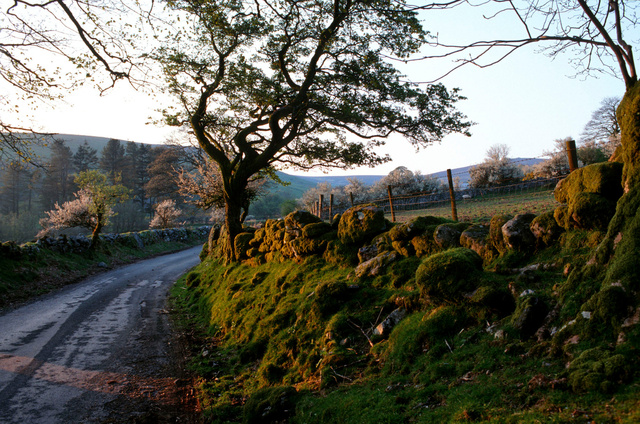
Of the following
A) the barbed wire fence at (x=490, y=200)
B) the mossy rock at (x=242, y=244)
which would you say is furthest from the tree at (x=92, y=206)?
the barbed wire fence at (x=490, y=200)

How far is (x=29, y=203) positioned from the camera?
6200 cm

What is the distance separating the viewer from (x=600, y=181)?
4496 millimetres

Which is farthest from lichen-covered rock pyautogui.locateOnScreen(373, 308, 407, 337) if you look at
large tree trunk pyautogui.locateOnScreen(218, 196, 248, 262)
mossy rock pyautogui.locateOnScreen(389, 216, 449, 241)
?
large tree trunk pyautogui.locateOnScreen(218, 196, 248, 262)

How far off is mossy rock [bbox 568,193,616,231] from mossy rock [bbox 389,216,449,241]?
2.42 m

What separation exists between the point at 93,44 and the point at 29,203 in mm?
69364

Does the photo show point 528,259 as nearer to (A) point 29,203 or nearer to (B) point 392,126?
(B) point 392,126

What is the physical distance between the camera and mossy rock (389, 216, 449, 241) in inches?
260

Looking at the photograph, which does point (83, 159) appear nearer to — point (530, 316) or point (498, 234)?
point (498, 234)

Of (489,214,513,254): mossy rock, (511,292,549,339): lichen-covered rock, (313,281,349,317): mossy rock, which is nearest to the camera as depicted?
(511,292,549,339): lichen-covered rock

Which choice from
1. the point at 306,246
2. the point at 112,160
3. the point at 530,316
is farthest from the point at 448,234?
the point at 112,160

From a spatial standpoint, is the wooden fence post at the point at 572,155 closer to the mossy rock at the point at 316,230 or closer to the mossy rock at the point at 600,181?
the mossy rock at the point at 600,181

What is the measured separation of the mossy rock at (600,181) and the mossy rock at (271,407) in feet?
14.8

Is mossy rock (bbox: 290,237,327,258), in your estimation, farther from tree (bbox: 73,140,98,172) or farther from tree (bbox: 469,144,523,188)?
tree (bbox: 73,140,98,172)

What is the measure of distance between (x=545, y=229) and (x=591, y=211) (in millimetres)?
610
